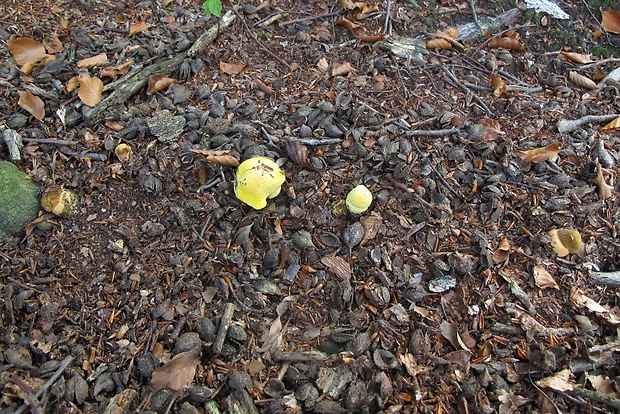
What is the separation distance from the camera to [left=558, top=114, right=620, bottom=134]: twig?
11.7 feet

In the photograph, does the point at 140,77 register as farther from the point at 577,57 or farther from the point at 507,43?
the point at 577,57

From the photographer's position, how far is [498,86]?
149 inches

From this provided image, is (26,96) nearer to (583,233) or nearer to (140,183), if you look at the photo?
(140,183)

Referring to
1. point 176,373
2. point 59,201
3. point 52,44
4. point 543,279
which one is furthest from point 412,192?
point 52,44

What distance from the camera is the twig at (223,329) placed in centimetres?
257

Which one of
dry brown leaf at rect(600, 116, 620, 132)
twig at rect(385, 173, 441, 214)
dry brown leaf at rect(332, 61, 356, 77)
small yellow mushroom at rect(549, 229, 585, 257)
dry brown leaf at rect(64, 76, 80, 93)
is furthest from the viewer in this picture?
dry brown leaf at rect(332, 61, 356, 77)

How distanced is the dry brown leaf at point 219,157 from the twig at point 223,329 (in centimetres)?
98

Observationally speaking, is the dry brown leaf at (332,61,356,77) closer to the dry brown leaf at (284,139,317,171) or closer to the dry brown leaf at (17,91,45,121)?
the dry brown leaf at (284,139,317,171)

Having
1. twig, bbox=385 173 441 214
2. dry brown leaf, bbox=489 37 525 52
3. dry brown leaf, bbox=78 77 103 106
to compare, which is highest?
dry brown leaf, bbox=489 37 525 52

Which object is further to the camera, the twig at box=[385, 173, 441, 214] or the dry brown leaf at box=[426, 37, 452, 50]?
the dry brown leaf at box=[426, 37, 452, 50]

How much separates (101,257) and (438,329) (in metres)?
2.18

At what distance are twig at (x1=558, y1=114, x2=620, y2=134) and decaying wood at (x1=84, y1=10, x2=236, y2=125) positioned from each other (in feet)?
9.58

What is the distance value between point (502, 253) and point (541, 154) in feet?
2.94

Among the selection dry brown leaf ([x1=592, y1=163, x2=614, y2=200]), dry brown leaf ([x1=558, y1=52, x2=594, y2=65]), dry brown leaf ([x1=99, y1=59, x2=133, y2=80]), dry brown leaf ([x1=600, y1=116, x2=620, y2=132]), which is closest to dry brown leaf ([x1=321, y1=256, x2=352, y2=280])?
dry brown leaf ([x1=592, y1=163, x2=614, y2=200])
